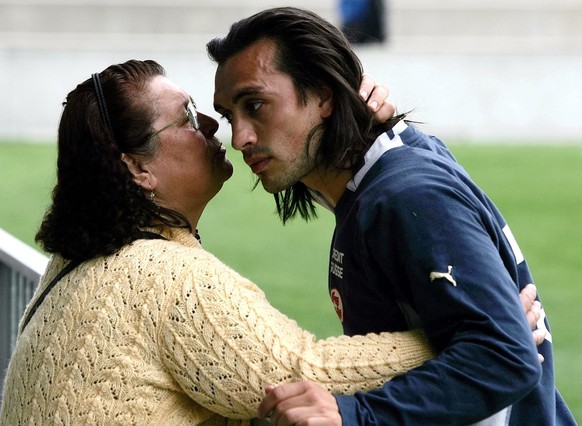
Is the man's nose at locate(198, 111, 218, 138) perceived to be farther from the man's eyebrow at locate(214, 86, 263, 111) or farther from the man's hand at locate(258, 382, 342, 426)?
the man's hand at locate(258, 382, 342, 426)

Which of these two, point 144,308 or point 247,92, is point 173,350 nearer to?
point 144,308

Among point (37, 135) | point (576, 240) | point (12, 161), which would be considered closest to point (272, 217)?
point (576, 240)

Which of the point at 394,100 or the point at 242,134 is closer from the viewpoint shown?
the point at 242,134

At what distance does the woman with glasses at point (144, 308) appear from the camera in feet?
8.44

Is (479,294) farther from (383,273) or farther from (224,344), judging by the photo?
(224,344)

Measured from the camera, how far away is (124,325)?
104 inches

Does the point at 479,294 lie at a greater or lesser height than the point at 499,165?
greater

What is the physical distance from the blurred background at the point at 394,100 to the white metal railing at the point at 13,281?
0.16 ft

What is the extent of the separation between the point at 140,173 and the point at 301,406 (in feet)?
2.78

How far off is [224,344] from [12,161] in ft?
51.5

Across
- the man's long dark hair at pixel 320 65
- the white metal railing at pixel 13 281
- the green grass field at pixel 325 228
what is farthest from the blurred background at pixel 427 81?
the man's long dark hair at pixel 320 65

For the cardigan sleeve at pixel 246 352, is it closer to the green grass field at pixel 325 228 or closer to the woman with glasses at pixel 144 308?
the woman with glasses at pixel 144 308

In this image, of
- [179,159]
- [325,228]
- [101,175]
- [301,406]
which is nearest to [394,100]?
[325,228]

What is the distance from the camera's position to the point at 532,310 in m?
2.72
